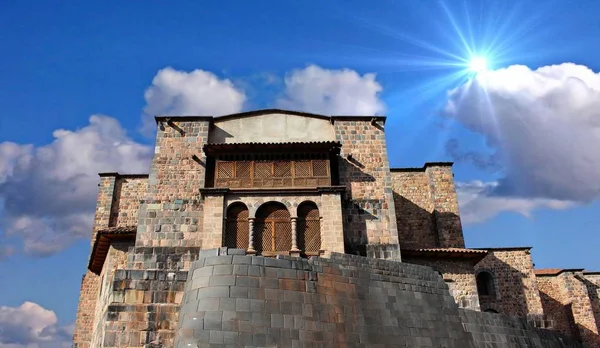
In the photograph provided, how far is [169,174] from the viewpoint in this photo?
22.4m

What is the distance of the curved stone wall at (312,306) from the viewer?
38.0 ft

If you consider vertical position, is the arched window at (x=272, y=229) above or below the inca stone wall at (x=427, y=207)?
below

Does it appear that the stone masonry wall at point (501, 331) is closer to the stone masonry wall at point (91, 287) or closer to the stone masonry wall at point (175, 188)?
the stone masonry wall at point (175, 188)

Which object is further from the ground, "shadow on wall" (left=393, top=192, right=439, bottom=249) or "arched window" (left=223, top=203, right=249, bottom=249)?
"shadow on wall" (left=393, top=192, right=439, bottom=249)

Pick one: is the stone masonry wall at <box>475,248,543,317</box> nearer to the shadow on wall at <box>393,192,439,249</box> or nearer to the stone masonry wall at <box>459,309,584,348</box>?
the shadow on wall at <box>393,192,439,249</box>

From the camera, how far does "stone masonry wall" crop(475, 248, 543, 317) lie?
2669 centimetres

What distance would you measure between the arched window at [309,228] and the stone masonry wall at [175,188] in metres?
4.20

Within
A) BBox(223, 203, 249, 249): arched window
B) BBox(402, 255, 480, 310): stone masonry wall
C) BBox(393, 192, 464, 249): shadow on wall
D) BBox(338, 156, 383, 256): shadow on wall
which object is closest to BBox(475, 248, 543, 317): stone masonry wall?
BBox(393, 192, 464, 249): shadow on wall

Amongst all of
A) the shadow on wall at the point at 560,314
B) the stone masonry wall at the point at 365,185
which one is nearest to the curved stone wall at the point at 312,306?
the stone masonry wall at the point at 365,185

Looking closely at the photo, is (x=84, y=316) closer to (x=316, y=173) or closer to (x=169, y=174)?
(x=169, y=174)

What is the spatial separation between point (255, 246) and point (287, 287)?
7692 millimetres

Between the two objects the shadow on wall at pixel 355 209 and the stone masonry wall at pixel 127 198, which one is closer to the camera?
the shadow on wall at pixel 355 209

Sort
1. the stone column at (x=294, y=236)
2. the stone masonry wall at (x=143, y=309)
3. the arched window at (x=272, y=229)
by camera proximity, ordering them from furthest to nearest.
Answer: the arched window at (x=272, y=229), the stone column at (x=294, y=236), the stone masonry wall at (x=143, y=309)

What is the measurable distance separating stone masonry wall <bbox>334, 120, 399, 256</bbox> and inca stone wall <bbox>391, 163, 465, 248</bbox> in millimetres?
5561
